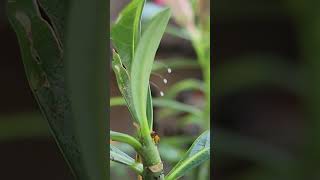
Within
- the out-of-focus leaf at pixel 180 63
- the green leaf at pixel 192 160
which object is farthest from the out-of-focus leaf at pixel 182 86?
the green leaf at pixel 192 160

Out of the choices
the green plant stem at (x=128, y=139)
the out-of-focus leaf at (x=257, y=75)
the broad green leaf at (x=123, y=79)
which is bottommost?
the green plant stem at (x=128, y=139)

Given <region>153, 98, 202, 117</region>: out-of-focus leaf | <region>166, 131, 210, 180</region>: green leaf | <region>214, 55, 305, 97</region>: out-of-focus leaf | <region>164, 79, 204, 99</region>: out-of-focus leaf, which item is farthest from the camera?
<region>164, 79, 204, 99</region>: out-of-focus leaf

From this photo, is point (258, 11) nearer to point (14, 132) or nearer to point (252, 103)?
point (252, 103)

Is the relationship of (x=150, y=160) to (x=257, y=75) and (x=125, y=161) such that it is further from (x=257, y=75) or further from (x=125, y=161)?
(x=257, y=75)

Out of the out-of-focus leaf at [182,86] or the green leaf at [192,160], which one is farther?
the out-of-focus leaf at [182,86]

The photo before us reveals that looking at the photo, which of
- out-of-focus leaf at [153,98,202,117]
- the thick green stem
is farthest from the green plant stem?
out-of-focus leaf at [153,98,202,117]

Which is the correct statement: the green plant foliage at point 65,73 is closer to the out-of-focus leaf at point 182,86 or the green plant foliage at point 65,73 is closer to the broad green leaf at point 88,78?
the broad green leaf at point 88,78

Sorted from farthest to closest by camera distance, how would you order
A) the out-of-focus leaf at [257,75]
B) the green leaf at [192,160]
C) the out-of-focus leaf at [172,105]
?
the out-of-focus leaf at [172,105]
the green leaf at [192,160]
the out-of-focus leaf at [257,75]

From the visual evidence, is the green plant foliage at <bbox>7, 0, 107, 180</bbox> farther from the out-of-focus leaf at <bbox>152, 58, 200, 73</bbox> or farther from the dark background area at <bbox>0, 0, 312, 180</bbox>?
the out-of-focus leaf at <bbox>152, 58, 200, 73</bbox>
